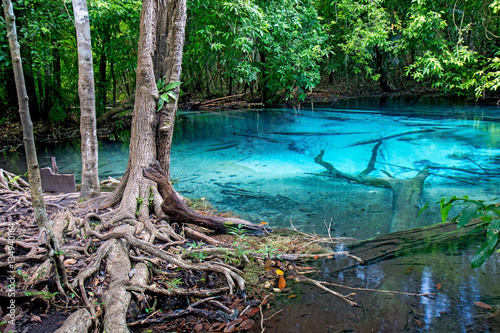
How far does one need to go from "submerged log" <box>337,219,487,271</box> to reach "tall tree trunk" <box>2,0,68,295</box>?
2.44m

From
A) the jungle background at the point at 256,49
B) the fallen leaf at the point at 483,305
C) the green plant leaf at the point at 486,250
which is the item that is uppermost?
the jungle background at the point at 256,49

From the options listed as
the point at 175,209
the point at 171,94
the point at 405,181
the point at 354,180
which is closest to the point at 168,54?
the point at 171,94

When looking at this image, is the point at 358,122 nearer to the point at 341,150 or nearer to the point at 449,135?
the point at 449,135

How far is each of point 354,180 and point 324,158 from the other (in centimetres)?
171

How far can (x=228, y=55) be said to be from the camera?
37.1 feet

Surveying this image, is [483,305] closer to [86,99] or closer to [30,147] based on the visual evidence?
[30,147]

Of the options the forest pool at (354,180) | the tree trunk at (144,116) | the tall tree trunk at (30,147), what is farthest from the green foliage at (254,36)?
the tall tree trunk at (30,147)

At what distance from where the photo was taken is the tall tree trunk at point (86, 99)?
13.4ft

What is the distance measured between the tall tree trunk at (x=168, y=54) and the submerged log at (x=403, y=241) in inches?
97.1

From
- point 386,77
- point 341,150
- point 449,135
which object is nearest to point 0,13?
point 341,150

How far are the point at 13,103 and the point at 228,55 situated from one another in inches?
258

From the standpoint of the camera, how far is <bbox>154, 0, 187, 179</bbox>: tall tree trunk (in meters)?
4.39

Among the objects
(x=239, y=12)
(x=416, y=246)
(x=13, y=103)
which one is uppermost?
(x=239, y=12)

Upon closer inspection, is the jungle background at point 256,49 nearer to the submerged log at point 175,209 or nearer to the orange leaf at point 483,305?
the submerged log at point 175,209
